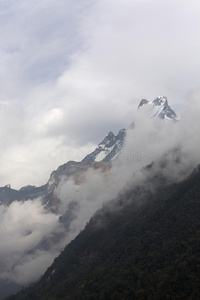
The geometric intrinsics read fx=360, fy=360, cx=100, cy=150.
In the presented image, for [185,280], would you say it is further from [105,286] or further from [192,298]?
[105,286]

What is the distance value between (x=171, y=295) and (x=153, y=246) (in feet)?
158

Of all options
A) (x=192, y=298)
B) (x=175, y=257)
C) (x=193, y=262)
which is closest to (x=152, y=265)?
(x=175, y=257)

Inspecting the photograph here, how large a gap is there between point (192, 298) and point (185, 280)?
11689 mm

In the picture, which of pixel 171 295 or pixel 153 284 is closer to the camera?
pixel 171 295

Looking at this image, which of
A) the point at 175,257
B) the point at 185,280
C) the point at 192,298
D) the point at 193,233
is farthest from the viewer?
the point at 193,233

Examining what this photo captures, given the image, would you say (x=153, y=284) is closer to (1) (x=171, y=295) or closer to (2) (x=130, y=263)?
(1) (x=171, y=295)


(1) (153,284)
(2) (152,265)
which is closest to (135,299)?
(1) (153,284)

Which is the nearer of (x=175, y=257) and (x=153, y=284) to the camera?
(x=153, y=284)

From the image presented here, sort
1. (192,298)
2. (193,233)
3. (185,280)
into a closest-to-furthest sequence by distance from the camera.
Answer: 1. (192,298)
2. (185,280)
3. (193,233)

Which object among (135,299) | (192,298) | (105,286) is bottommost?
(192,298)

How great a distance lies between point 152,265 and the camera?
7160 inches

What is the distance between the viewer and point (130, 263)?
643ft

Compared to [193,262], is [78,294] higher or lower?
higher

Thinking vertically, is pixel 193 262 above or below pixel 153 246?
below
